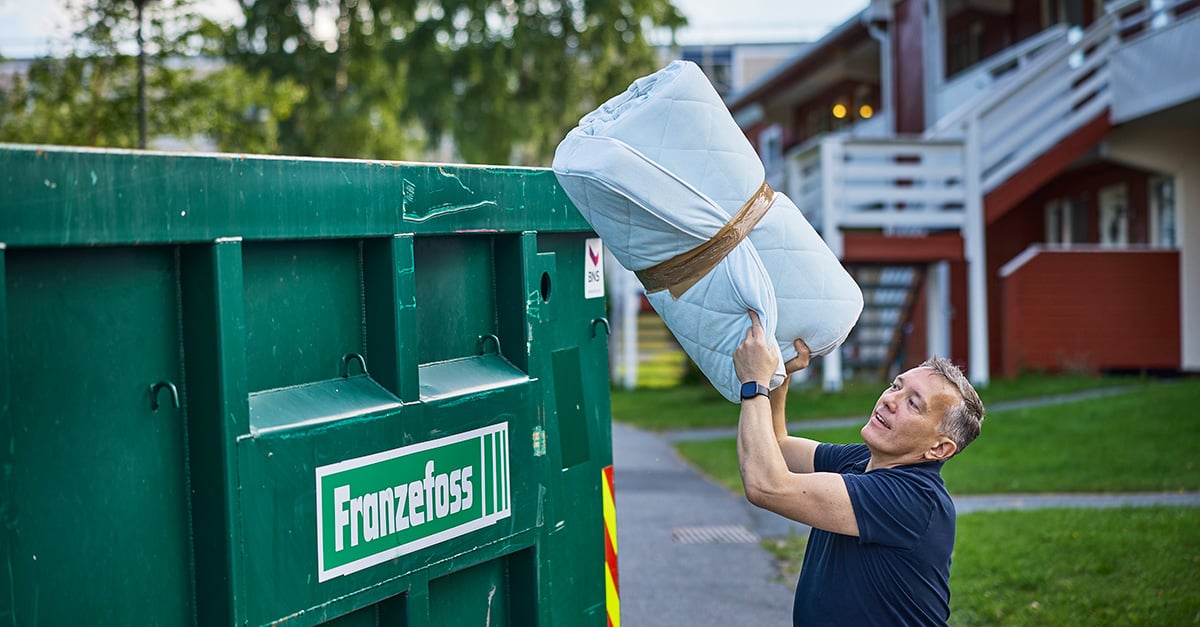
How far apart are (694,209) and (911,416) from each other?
0.75 m

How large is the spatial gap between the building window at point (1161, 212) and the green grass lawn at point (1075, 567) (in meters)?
11.2

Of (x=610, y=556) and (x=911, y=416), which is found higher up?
(x=911, y=416)

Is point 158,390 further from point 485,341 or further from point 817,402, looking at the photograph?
point 817,402

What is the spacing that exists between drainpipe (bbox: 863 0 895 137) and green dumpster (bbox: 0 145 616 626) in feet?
67.7

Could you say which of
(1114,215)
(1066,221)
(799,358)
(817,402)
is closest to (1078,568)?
(799,358)

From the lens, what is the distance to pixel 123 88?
17.8 m

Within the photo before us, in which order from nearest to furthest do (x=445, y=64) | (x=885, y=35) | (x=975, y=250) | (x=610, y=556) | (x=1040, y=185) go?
1. (x=610, y=556)
2. (x=975, y=250)
3. (x=1040, y=185)
4. (x=885, y=35)
5. (x=445, y=64)

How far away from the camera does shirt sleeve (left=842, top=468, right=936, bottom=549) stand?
2.99m

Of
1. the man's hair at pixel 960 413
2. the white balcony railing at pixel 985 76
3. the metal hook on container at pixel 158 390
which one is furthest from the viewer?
the white balcony railing at pixel 985 76

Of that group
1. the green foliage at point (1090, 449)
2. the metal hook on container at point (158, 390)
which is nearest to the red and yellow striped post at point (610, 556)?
the metal hook on container at point (158, 390)

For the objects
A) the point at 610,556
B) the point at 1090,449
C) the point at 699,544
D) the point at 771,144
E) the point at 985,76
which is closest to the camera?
the point at 610,556

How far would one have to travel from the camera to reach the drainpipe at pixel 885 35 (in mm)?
22891

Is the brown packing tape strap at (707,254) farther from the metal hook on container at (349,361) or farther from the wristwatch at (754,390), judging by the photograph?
the metal hook on container at (349,361)

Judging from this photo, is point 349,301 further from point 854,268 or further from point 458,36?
point 458,36
